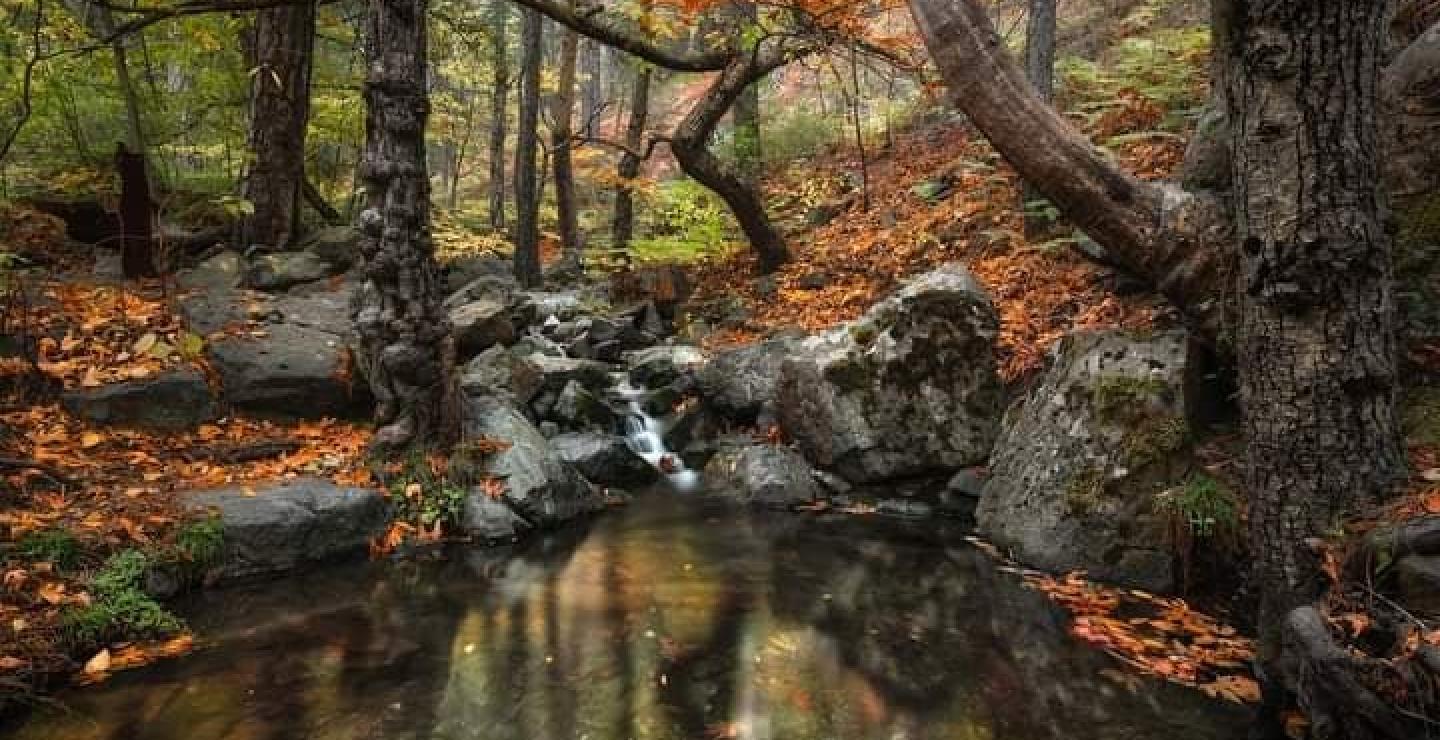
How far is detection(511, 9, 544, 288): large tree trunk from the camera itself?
1446 centimetres

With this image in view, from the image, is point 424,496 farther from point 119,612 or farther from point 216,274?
point 216,274

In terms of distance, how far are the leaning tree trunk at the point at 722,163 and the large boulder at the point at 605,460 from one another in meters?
5.02

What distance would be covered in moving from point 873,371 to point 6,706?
21.6 ft

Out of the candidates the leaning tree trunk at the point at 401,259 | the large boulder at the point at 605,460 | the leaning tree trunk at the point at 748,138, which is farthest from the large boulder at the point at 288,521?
the leaning tree trunk at the point at 748,138

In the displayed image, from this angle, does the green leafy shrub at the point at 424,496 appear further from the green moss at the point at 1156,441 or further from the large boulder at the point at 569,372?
the green moss at the point at 1156,441

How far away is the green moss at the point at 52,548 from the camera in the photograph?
4746 millimetres

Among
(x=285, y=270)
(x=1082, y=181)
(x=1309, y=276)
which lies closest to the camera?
(x=1309, y=276)

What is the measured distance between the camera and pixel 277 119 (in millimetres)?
9961

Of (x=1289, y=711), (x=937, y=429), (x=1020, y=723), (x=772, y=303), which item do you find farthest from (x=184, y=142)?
(x=1289, y=711)

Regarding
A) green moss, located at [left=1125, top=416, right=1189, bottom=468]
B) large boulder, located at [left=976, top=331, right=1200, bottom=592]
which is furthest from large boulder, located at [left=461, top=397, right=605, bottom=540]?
green moss, located at [left=1125, top=416, right=1189, bottom=468]

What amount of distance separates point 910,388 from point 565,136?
29.5 ft

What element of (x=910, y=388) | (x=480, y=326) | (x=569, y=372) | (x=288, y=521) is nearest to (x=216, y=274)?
(x=480, y=326)

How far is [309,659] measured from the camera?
181 inches

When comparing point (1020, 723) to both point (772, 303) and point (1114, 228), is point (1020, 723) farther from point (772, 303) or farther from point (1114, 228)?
point (772, 303)
